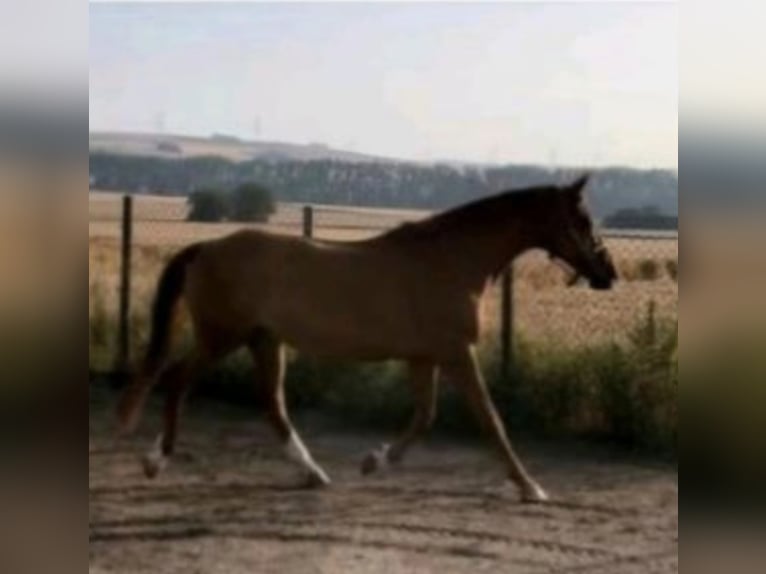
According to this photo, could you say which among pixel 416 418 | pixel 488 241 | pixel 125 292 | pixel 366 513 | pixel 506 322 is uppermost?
pixel 488 241

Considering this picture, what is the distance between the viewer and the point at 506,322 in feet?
15.7

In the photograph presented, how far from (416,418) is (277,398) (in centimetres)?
47

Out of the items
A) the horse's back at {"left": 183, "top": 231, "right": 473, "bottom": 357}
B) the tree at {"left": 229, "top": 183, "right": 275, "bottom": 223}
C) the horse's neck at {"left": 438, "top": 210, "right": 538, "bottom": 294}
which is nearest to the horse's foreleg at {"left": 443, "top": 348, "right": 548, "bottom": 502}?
the horse's back at {"left": 183, "top": 231, "right": 473, "bottom": 357}

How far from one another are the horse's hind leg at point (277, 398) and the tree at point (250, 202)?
2.23 ft

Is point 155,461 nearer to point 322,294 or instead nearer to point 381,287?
point 322,294

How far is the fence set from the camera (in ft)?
13.5

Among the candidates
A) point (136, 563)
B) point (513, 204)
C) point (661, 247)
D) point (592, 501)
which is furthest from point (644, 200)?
point (136, 563)

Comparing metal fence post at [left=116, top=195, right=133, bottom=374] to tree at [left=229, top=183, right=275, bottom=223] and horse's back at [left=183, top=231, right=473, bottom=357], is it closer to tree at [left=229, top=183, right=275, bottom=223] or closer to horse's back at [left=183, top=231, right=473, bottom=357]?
tree at [left=229, top=183, right=275, bottom=223]

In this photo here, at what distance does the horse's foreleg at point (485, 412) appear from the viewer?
354cm

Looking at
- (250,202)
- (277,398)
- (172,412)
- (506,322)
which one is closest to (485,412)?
(277,398)

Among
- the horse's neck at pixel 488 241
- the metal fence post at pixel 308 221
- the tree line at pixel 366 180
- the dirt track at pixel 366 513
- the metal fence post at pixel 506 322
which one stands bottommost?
the dirt track at pixel 366 513

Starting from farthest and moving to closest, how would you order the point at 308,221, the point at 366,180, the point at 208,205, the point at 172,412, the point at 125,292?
the point at 125,292 < the point at 308,221 < the point at 208,205 < the point at 366,180 < the point at 172,412

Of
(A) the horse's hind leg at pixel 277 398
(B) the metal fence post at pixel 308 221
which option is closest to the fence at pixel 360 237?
(B) the metal fence post at pixel 308 221

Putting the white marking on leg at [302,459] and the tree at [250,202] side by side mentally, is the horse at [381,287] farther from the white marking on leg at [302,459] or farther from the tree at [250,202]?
the tree at [250,202]
